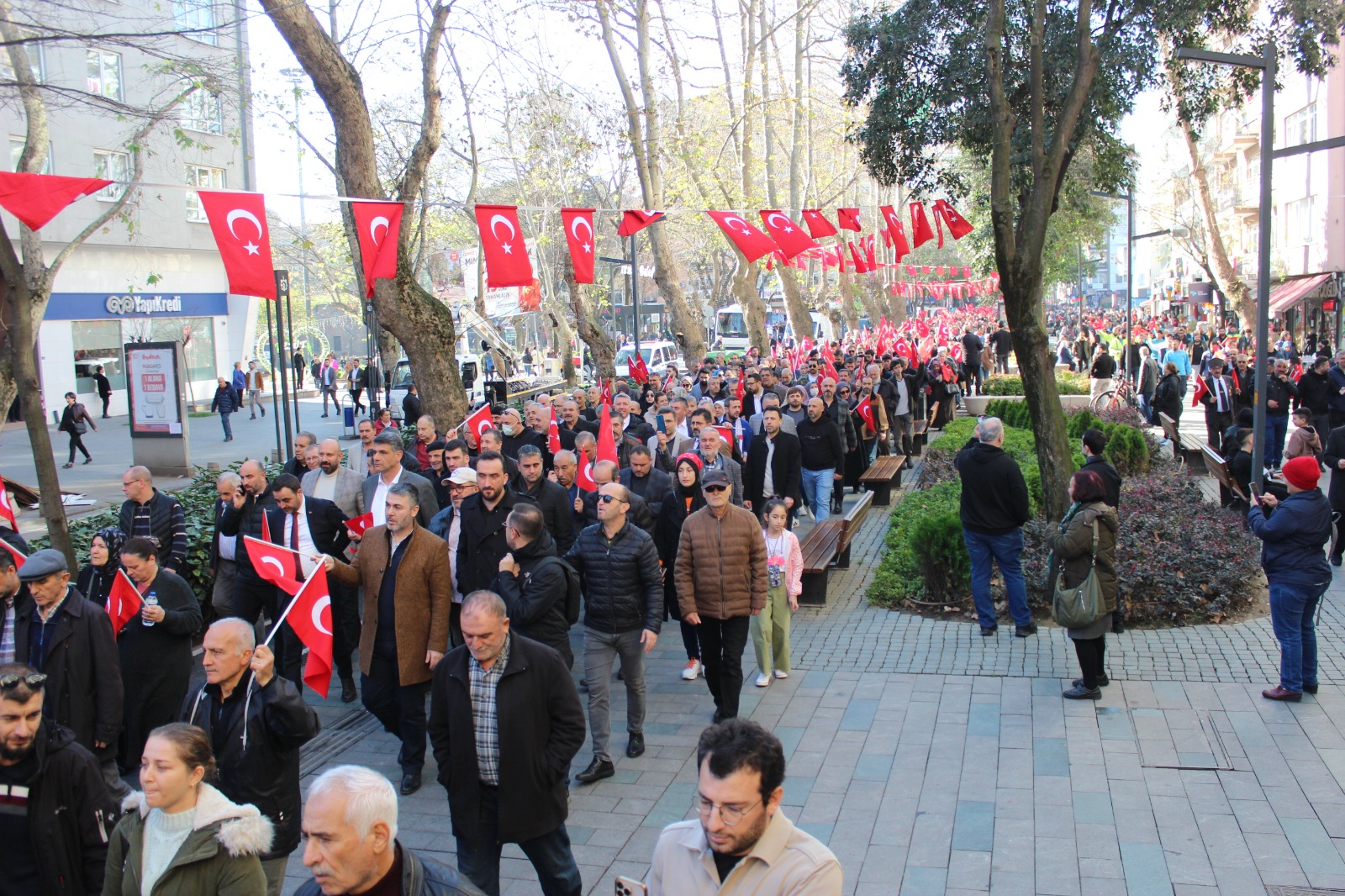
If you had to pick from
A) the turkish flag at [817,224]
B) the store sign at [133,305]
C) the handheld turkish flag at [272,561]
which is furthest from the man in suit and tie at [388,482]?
the store sign at [133,305]

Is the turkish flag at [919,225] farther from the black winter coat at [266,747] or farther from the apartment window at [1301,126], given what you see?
the apartment window at [1301,126]

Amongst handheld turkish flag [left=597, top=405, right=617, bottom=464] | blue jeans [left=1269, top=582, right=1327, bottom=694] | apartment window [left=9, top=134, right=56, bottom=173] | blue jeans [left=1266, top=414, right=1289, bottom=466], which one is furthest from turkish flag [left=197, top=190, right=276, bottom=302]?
apartment window [left=9, top=134, right=56, bottom=173]

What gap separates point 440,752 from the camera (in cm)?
457

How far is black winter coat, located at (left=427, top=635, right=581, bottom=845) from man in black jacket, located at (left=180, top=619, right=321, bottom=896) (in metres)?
0.53

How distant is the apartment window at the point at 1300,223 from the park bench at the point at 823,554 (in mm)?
32852

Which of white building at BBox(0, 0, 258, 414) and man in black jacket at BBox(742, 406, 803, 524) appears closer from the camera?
man in black jacket at BBox(742, 406, 803, 524)

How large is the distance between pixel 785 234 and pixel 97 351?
95.3ft

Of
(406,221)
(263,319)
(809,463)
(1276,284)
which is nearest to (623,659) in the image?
(809,463)

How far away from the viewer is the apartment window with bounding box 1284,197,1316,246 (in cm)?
3725

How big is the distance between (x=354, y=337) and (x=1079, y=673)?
8573 centimetres

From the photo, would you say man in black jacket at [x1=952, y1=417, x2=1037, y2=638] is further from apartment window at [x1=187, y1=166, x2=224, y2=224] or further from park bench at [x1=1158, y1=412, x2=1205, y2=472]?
apartment window at [x1=187, y1=166, x2=224, y2=224]

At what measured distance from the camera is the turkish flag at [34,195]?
8000 millimetres

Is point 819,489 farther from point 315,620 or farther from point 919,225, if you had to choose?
point 315,620

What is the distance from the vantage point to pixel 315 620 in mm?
5875
